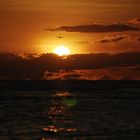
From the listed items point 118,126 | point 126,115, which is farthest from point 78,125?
point 126,115

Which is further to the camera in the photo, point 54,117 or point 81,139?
point 54,117

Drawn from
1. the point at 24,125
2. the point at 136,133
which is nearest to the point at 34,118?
the point at 24,125

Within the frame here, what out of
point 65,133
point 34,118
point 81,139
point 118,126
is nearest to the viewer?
point 81,139

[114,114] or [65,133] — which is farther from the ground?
[114,114]

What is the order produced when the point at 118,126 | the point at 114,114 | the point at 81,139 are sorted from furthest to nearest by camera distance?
the point at 114,114, the point at 118,126, the point at 81,139

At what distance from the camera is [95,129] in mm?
41000

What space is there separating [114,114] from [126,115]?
1597 millimetres

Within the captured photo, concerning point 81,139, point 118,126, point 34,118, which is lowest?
point 81,139

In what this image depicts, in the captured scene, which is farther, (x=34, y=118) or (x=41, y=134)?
(x=34, y=118)

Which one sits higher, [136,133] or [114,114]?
[114,114]

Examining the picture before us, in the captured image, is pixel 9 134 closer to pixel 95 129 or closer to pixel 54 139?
pixel 54 139

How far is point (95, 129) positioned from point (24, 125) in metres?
5.72

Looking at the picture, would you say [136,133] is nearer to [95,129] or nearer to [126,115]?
[95,129]

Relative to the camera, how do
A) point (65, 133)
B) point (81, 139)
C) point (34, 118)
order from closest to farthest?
1. point (81, 139)
2. point (65, 133)
3. point (34, 118)
